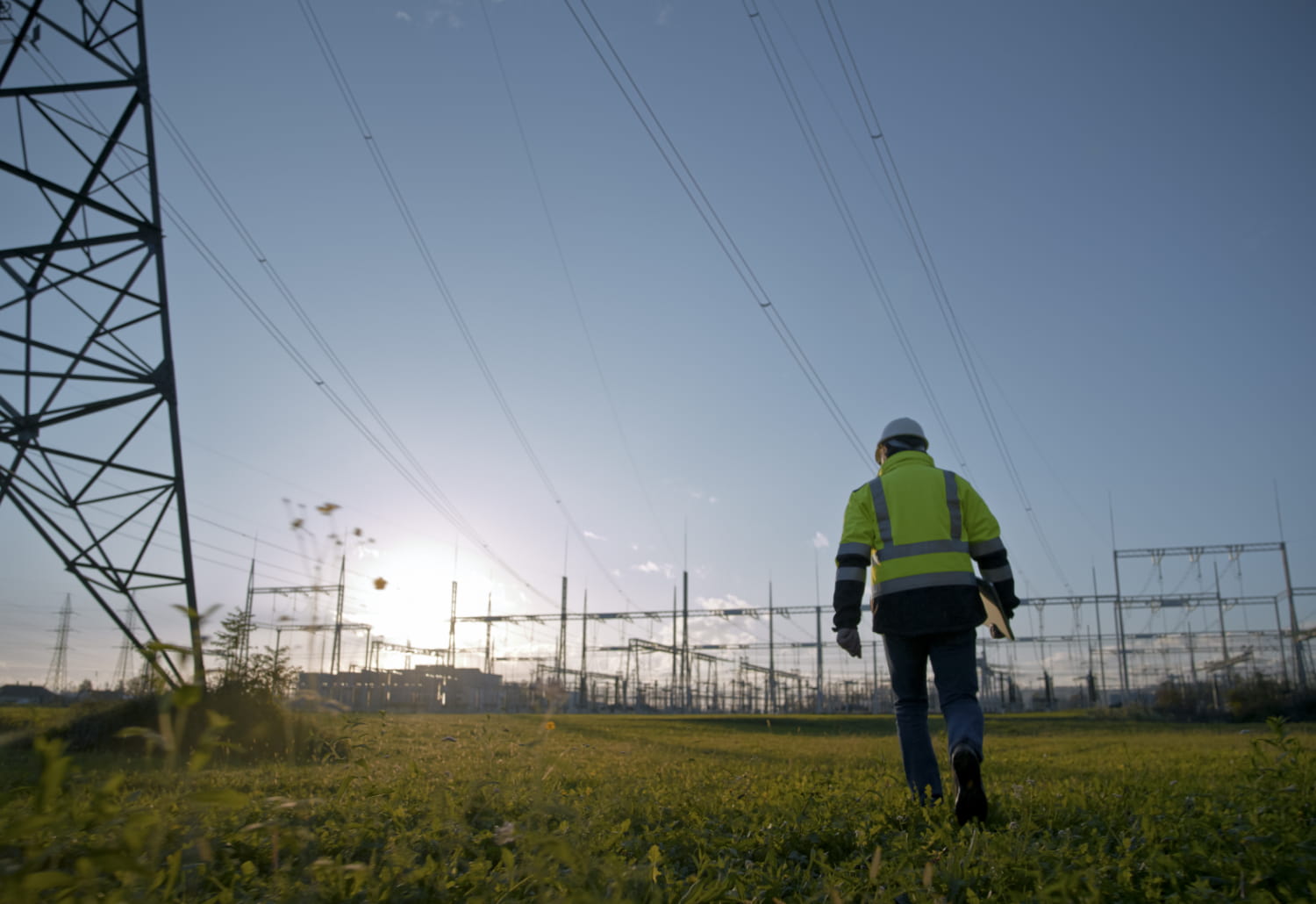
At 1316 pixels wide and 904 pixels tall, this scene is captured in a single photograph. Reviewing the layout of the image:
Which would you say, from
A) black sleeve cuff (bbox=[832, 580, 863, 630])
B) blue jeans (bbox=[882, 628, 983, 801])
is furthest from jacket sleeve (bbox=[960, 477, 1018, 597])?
black sleeve cuff (bbox=[832, 580, 863, 630])

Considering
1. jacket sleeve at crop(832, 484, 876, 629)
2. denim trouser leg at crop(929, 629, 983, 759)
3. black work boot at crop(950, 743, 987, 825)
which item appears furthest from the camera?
jacket sleeve at crop(832, 484, 876, 629)

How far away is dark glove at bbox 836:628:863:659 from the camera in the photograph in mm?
3541

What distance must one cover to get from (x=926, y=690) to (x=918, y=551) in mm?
615

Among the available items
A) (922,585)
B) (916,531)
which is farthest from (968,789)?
(916,531)

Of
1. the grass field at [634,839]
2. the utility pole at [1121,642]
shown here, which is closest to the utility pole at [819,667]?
the utility pole at [1121,642]

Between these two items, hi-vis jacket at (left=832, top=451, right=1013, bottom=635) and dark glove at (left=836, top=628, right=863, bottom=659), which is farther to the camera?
dark glove at (left=836, top=628, right=863, bottom=659)

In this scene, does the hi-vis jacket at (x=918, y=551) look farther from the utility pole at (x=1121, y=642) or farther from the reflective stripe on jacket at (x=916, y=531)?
the utility pole at (x=1121, y=642)

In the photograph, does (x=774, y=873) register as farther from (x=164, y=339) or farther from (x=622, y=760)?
(x=164, y=339)

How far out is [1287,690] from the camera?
81.3 feet

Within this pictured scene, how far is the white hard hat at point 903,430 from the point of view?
4.00 meters

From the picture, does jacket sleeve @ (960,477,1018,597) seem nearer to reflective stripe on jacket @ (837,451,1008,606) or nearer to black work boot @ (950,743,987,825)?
reflective stripe on jacket @ (837,451,1008,606)

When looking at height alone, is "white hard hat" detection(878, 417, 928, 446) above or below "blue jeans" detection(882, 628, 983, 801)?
above

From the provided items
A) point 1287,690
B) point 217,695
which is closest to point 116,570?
point 217,695

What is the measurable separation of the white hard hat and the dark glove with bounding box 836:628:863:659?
1011mm
